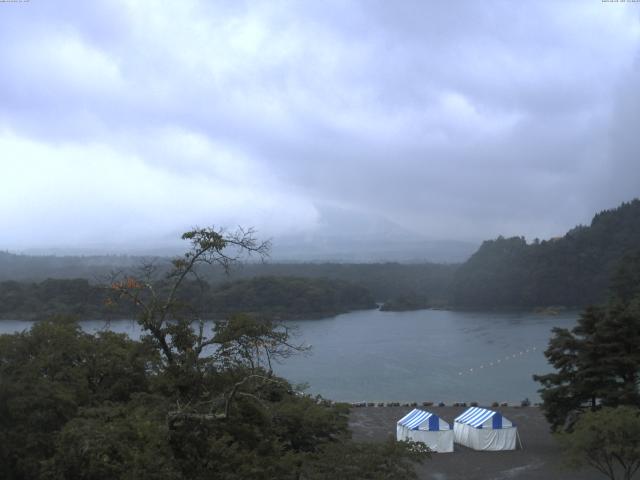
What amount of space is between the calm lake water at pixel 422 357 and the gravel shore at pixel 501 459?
9.33ft

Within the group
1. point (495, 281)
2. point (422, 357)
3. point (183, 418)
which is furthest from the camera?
point (495, 281)

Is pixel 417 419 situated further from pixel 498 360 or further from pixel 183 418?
pixel 498 360

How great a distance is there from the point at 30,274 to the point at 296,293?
78.4 feet

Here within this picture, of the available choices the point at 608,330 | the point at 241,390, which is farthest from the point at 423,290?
the point at 241,390

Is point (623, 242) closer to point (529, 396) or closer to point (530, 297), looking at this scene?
point (530, 297)

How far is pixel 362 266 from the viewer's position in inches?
2537

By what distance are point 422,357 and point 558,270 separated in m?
21.2

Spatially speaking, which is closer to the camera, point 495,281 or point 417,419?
point 417,419

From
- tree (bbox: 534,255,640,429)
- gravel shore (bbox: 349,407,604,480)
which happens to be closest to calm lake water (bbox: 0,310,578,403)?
gravel shore (bbox: 349,407,604,480)

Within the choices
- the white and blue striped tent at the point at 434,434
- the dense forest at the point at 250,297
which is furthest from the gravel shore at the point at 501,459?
the dense forest at the point at 250,297

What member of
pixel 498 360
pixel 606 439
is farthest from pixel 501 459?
pixel 498 360

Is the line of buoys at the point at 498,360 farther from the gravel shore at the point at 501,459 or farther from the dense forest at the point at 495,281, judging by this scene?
the dense forest at the point at 495,281

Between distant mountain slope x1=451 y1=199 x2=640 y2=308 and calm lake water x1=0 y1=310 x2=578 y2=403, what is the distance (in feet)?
9.52

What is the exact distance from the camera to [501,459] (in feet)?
35.7
